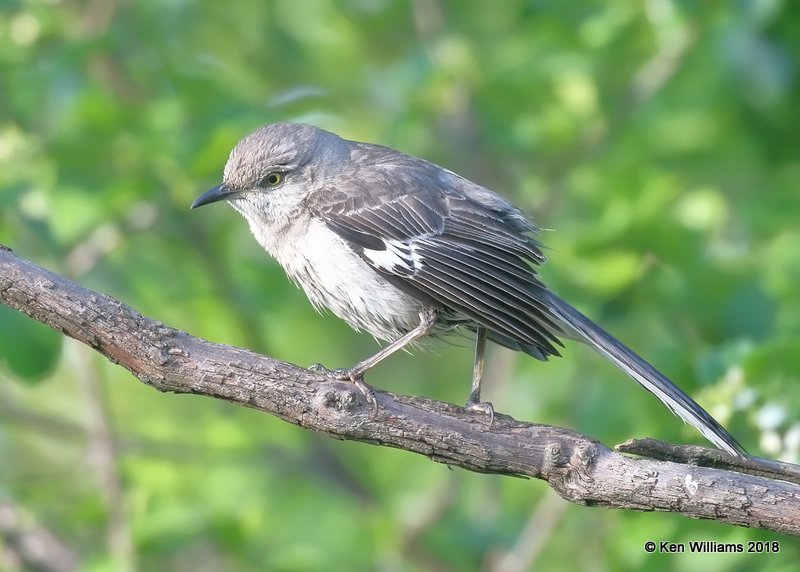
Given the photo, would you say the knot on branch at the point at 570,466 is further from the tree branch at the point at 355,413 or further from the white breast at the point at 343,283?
the white breast at the point at 343,283

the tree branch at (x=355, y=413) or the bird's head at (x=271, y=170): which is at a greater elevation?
the bird's head at (x=271, y=170)

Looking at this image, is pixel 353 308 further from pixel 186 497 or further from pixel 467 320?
pixel 186 497

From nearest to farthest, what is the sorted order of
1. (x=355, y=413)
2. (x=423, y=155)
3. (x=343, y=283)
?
(x=355, y=413), (x=343, y=283), (x=423, y=155)

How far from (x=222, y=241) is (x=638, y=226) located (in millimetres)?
2652

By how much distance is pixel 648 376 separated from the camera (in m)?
3.96

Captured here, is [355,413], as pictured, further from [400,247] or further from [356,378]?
[400,247]

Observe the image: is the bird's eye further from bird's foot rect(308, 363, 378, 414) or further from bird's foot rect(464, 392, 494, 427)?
bird's foot rect(464, 392, 494, 427)

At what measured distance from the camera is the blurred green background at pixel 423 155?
198 inches

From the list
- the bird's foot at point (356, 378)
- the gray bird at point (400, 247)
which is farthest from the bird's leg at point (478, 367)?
the bird's foot at point (356, 378)

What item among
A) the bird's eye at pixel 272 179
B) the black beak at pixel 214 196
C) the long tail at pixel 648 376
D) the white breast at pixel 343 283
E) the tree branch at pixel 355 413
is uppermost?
the bird's eye at pixel 272 179

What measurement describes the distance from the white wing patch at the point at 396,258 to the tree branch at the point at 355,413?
0.91 m

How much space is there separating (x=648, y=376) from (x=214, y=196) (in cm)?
209

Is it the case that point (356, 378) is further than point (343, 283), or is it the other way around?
point (343, 283)

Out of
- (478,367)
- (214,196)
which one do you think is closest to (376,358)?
(478,367)
